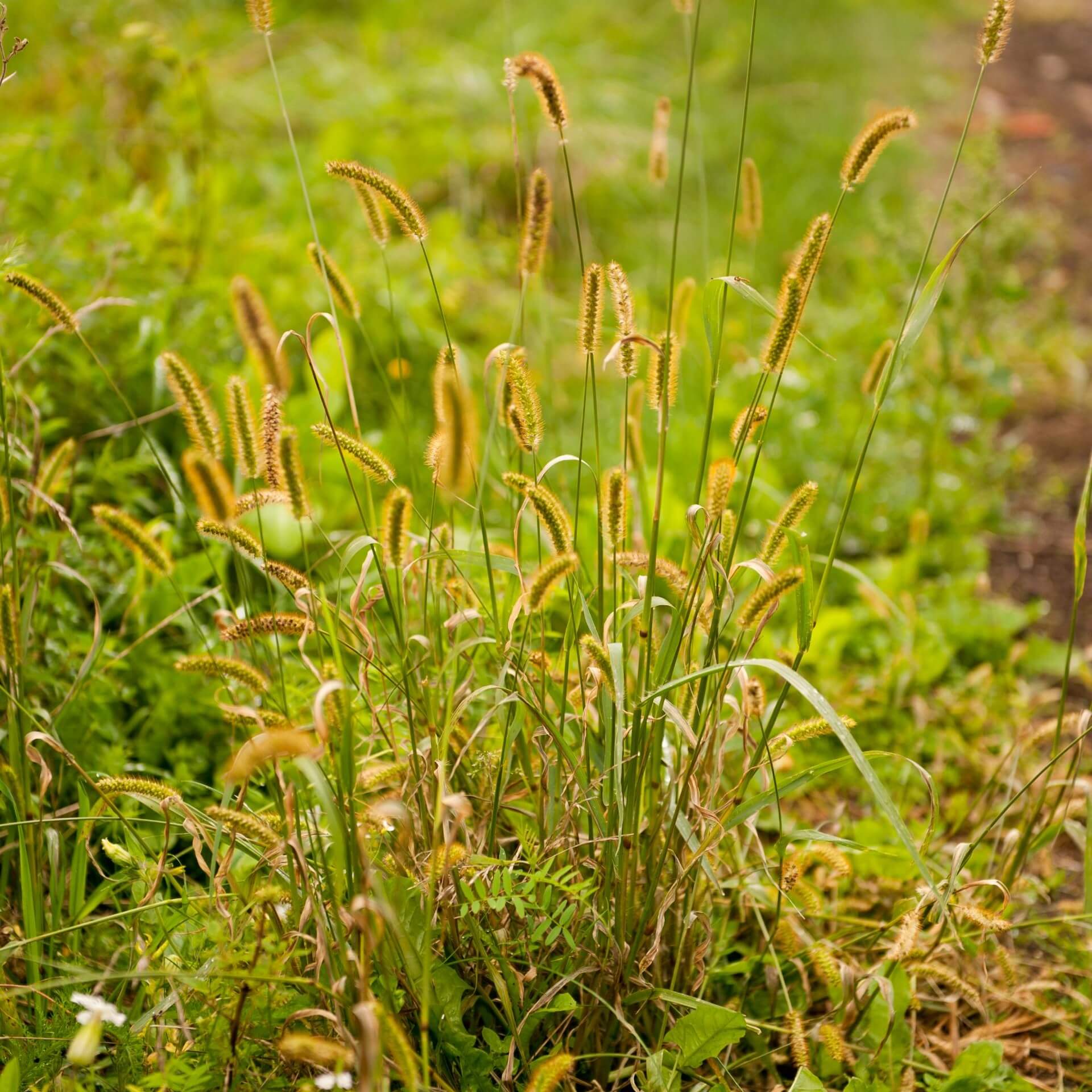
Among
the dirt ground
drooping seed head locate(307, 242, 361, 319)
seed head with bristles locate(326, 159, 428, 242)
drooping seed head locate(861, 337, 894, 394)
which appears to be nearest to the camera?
seed head with bristles locate(326, 159, 428, 242)

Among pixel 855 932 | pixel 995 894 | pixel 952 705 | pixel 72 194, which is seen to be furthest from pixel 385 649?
pixel 72 194

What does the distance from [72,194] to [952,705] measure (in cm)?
267

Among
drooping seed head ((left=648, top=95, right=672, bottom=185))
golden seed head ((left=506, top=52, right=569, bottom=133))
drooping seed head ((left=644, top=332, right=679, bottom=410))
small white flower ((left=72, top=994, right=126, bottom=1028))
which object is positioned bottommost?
small white flower ((left=72, top=994, right=126, bottom=1028))

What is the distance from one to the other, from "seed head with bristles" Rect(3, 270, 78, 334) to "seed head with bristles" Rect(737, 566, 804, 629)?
0.92 metres

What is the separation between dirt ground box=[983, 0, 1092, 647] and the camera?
10.2 feet

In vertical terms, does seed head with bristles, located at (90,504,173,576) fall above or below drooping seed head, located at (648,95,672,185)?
below

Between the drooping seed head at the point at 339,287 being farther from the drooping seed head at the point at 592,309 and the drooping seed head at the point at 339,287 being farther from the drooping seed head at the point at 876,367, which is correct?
the drooping seed head at the point at 876,367

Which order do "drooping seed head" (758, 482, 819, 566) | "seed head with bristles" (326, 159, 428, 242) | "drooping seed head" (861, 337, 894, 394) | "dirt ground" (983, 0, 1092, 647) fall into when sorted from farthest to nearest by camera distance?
"dirt ground" (983, 0, 1092, 647) < "drooping seed head" (861, 337, 894, 394) < "drooping seed head" (758, 482, 819, 566) < "seed head with bristles" (326, 159, 428, 242)

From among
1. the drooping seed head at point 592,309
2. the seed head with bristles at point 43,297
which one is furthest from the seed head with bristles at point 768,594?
the seed head with bristles at point 43,297

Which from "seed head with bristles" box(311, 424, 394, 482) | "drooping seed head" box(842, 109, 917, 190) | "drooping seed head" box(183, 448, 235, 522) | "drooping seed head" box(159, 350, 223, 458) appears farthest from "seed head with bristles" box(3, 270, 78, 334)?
"drooping seed head" box(842, 109, 917, 190)

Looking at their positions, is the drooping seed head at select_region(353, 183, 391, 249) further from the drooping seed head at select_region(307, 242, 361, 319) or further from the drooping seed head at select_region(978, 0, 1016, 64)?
the drooping seed head at select_region(978, 0, 1016, 64)

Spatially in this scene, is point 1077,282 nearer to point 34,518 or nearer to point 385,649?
point 385,649

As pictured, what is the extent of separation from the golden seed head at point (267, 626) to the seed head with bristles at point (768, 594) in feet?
1.74

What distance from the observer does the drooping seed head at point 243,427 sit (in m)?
1.37
